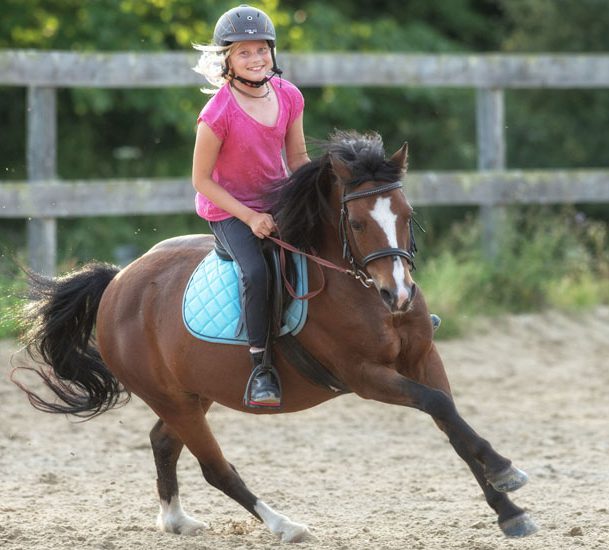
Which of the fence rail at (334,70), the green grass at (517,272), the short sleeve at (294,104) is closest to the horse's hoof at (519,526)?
the short sleeve at (294,104)

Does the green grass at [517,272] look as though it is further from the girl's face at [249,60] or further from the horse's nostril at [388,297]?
the horse's nostril at [388,297]

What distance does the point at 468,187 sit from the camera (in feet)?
35.1

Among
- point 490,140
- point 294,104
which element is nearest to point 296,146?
point 294,104

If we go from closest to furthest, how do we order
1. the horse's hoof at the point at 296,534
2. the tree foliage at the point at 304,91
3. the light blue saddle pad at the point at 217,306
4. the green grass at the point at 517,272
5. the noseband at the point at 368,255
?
the noseband at the point at 368,255 → the light blue saddle pad at the point at 217,306 → the horse's hoof at the point at 296,534 → the green grass at the point at 517,272 → the tree foliage at the point at 304,91

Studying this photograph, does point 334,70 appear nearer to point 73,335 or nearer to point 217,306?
point 73,335

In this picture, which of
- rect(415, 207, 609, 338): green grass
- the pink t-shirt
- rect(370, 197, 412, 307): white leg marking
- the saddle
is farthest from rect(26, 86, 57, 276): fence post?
rect(370, 197, 412, 307): white leg marking

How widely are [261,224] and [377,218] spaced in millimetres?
637

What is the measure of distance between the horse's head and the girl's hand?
1.16 ft

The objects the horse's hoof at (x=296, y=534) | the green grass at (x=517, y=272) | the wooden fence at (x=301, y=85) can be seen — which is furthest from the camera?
the green grass at (x=517, y=272)

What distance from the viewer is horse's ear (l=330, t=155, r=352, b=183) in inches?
177

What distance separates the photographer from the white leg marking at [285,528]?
513cm

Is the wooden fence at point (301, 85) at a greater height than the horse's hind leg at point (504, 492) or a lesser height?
greater

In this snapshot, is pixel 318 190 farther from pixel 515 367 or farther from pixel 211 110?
pixel 515 367

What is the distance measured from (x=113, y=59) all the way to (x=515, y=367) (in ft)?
Answer: 13.8
